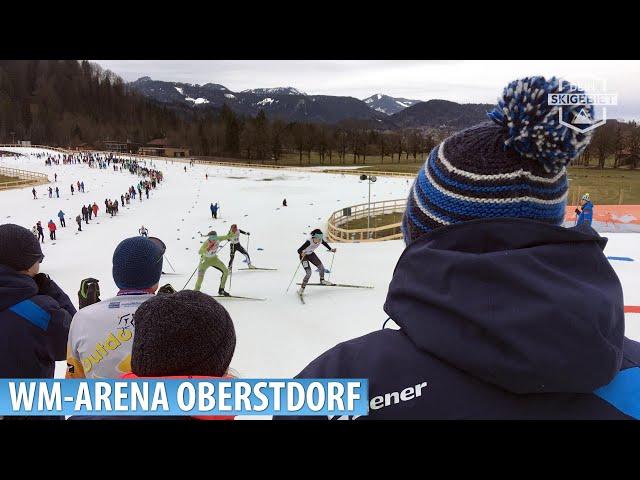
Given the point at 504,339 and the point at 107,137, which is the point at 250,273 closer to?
the point at 504,339

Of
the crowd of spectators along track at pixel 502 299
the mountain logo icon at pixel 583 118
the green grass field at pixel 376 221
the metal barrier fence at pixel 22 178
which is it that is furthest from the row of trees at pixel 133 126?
the crowd of spectators along track at pixel 502 299

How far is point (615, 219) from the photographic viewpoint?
18.2 m

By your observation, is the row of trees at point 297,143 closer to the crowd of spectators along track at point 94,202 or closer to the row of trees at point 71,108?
the crowd of spectators along track at point 94,202

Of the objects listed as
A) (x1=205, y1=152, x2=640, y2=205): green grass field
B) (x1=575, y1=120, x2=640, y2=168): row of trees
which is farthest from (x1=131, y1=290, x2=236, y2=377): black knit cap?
(x1=575, y1=120, x2=640, y2=168): row of trees

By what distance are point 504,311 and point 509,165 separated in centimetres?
36

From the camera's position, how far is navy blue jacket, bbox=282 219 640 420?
85 centimetres

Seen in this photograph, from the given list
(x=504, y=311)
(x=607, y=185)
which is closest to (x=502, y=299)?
(x=504, y=311)

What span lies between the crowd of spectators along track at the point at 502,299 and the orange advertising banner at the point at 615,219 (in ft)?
53.7

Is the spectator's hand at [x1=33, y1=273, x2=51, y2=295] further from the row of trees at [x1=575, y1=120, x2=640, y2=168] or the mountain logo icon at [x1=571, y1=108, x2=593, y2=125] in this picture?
the row of trees at [x1=575, y1=120, x2=640, y2=168]

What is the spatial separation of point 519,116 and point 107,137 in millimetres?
115333

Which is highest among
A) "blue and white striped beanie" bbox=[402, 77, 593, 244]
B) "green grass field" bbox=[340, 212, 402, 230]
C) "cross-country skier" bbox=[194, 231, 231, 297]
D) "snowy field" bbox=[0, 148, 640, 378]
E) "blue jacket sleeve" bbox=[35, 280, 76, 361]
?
"blue and white striped beanie" bbox=[402, 77, 593, 244]

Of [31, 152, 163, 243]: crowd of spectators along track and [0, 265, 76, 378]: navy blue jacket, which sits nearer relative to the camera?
[0, 265, 76, 378]: navy blue jacket

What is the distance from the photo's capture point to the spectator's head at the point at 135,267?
8.55 feet

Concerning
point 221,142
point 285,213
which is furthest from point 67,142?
point 285,213
